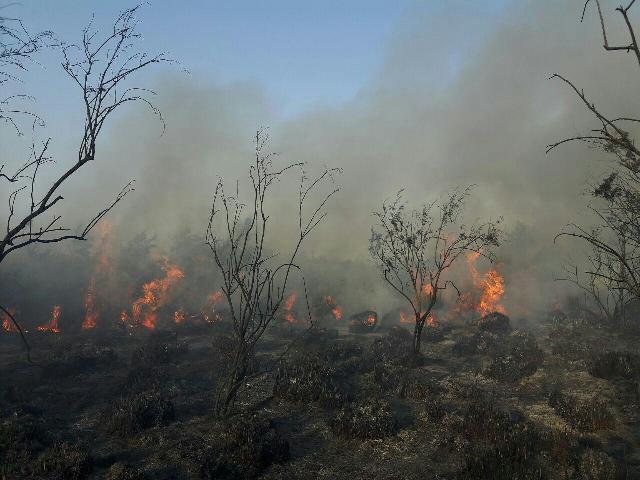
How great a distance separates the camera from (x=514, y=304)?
3403cm

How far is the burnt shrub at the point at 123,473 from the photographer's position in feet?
22.7

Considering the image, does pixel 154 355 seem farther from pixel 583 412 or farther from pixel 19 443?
pixel 583 412

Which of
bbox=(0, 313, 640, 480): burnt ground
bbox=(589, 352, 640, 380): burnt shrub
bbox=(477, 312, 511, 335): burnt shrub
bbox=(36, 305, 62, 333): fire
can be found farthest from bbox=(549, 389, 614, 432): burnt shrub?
bbox=(36, 305, 62, 333): fire

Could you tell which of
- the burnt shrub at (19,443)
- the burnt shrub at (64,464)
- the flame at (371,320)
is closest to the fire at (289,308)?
the flame at (371,320)

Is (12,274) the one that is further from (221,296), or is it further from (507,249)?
(507,249)

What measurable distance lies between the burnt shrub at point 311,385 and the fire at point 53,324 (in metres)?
20.4

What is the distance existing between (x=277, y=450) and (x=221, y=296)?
2906cm

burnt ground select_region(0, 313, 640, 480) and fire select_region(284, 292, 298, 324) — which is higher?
fire select_region(284, 292, 298, 324)

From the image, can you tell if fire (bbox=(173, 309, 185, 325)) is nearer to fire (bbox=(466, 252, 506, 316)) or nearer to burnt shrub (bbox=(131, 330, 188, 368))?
burnt shrub (bbox=(131, 330, 188, 368))

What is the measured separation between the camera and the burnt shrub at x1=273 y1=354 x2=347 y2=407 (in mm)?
11023

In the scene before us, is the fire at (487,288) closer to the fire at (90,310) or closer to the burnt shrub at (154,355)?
the burnt shrub at (154,355)

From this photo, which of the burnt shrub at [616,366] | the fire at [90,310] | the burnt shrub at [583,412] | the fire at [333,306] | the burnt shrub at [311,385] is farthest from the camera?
the fire at [333,306]

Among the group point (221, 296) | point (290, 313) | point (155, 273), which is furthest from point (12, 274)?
point (290, 313)

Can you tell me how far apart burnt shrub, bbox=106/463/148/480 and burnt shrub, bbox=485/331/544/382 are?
1118cm
